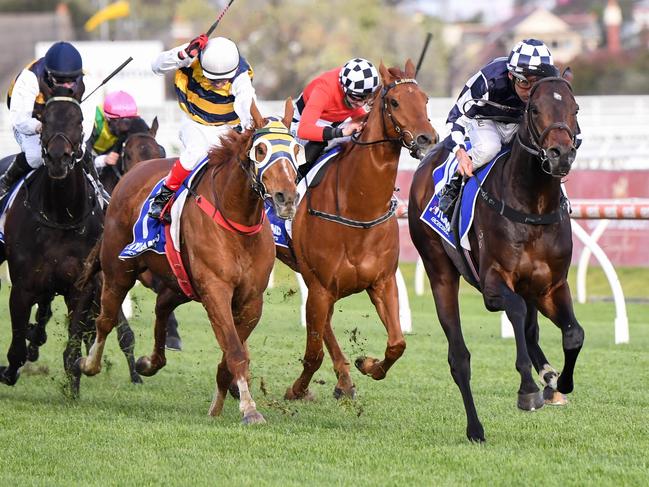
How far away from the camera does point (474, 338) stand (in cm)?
1177

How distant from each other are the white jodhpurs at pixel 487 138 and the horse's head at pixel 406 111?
0.84 feet

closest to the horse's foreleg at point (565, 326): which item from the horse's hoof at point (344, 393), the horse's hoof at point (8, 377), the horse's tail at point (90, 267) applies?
the horse's hoof at point (344, 393)

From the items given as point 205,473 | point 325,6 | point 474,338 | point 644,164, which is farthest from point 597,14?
point 205,473

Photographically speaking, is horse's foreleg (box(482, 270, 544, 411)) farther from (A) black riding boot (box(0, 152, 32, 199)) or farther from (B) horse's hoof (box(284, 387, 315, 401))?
(A) black riding boot (box(0, 152, 32, 199))

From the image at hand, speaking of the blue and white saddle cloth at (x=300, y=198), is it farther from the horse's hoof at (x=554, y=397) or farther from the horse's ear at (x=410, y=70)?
the horse's hoof at (x=554, y=397)

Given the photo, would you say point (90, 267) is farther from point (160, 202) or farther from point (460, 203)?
point (460, 203)

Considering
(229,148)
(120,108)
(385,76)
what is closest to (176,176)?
(229,148)

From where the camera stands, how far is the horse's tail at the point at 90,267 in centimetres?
858

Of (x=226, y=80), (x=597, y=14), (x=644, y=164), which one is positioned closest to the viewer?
(x=226, y=80)

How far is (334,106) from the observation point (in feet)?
28.5

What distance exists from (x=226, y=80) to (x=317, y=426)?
2240mm

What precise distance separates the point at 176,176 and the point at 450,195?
1.66 metres

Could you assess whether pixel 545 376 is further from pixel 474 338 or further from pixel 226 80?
pixel 474 338

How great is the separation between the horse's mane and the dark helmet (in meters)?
1.22
